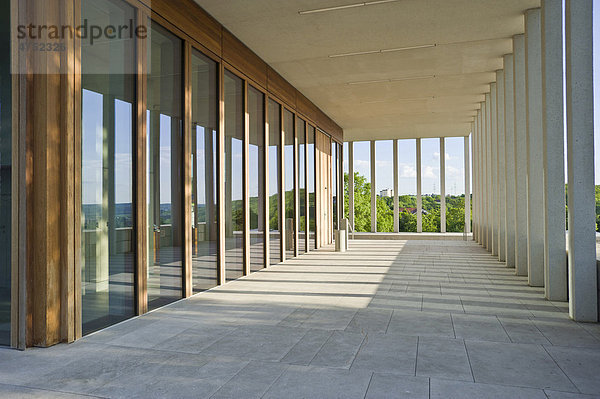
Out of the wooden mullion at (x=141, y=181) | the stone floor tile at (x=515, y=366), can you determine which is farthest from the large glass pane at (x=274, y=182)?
the stone floor tile at (x=515, y=366)

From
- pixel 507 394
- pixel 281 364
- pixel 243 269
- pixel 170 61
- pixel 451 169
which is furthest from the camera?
pixel 451 169

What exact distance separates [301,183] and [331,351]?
9.17 m

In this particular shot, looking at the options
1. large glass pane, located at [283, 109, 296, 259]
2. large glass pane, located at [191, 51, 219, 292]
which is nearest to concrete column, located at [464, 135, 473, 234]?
large glass pane, located at [283, 109, 296, 259]

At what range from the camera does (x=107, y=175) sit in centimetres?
525

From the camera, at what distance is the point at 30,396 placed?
129 inches

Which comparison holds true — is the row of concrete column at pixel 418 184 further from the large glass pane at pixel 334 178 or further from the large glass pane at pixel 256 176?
the large glass pane at pixel 256 176

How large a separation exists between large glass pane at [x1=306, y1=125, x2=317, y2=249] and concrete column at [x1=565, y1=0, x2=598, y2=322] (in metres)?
8.76

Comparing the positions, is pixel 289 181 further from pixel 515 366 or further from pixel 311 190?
pixel 515 366

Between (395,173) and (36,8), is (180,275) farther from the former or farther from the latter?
(395,173)

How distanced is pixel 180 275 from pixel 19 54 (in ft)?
11.6

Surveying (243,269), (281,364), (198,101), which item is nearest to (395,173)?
(243,269)

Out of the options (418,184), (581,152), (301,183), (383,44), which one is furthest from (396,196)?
(581,152)

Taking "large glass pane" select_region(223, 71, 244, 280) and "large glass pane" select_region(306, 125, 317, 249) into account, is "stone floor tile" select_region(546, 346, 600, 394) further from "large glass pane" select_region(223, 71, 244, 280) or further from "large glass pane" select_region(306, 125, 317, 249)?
"large glass pane" select_region(306, 125, 317, 249)

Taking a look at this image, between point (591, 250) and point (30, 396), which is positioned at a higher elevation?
point (591, 250)
